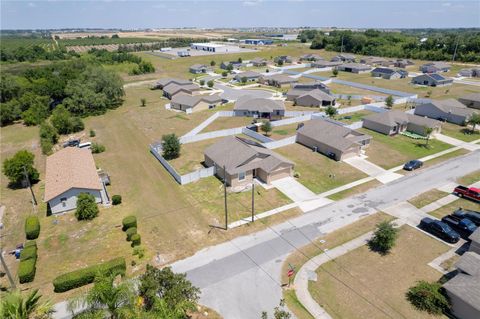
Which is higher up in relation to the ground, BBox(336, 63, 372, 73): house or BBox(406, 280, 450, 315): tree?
BBox(336, 63, 372, 73): house

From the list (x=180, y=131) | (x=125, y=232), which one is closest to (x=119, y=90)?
(x=180, y=131)

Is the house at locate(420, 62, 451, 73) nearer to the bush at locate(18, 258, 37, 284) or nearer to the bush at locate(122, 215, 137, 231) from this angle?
the bush at locate(122, 215, 137, 231)

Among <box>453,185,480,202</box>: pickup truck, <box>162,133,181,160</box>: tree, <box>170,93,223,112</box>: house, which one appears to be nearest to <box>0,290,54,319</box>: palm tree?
<box>162,133,181,160</box>: tree

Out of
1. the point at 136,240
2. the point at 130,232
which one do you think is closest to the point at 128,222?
the point at 130,232

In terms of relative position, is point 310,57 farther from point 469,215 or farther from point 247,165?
point 469,215

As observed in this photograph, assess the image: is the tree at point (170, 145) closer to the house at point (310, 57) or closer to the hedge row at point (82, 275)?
the hedge row at point (82, 275)

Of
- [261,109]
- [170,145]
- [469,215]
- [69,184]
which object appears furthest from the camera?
[261,109]
